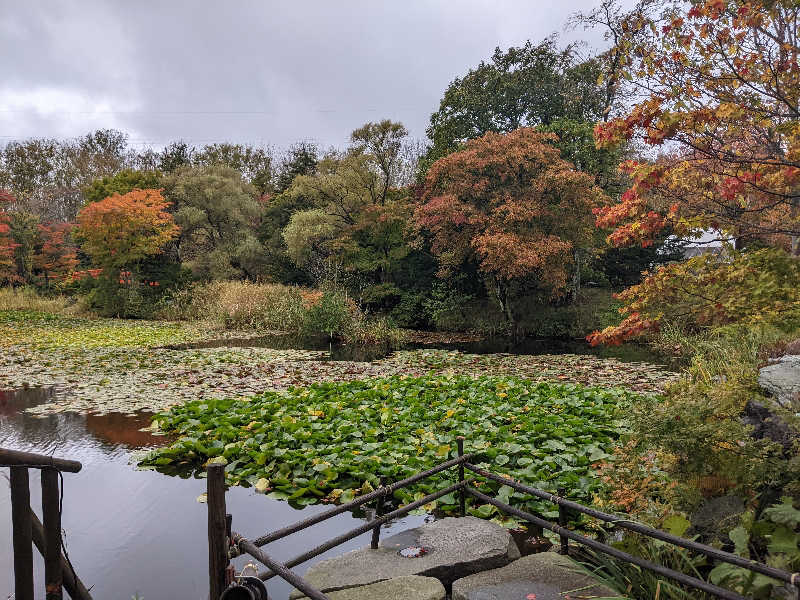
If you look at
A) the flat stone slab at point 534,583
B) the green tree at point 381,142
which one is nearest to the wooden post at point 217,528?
the flat stone slab at point 534,583

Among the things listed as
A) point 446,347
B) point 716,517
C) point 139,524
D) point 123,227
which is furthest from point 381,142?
point 716,517

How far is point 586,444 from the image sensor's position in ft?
15.9

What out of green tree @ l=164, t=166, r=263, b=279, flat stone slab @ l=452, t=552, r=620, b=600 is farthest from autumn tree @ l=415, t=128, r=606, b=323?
flat stone slab @ l=452, t=552, r=620, b=600

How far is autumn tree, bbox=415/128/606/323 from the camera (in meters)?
13.4

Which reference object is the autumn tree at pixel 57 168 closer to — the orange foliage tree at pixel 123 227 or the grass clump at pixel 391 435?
the orange foliage tree at pixel 123 227

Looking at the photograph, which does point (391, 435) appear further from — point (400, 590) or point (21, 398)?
point (21, 398)

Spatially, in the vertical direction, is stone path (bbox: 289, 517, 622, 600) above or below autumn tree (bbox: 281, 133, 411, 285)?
below

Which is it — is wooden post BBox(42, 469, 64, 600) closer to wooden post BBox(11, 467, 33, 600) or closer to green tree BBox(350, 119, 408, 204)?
wooden post BBox(11, 467, 33, 600)

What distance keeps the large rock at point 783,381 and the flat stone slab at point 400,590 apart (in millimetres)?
2285

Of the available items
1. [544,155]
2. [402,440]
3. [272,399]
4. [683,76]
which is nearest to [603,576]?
[402,440]

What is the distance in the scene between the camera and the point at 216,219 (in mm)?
22188

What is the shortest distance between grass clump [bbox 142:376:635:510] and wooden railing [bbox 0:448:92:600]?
239 centimetres

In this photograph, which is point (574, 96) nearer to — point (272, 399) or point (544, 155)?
point (544, 155)

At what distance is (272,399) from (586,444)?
3.92 metres
